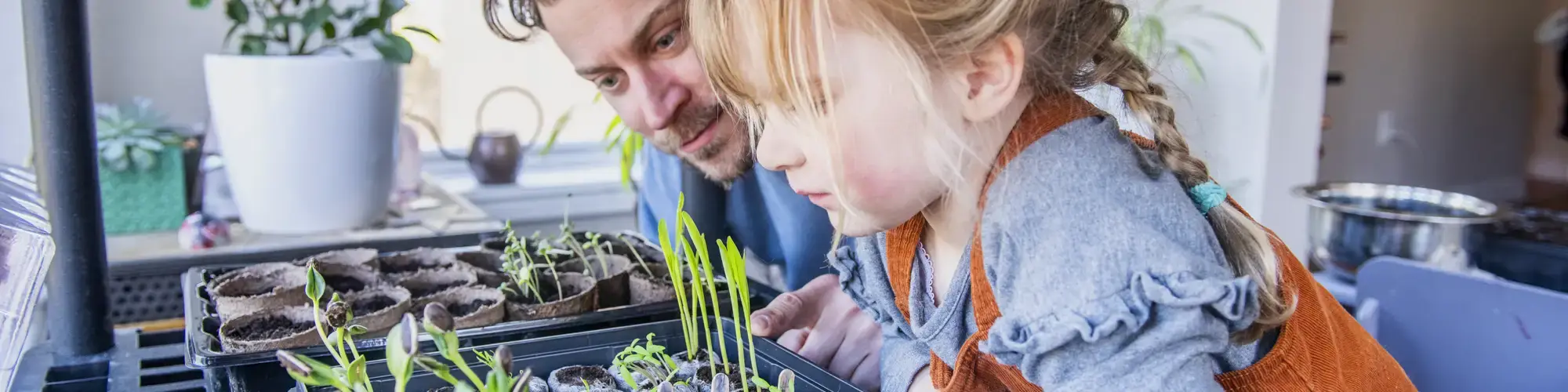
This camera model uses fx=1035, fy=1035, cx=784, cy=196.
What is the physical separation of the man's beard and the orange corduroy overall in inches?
14.2

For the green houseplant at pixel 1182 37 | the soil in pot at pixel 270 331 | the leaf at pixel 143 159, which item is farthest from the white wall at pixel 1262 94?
the leaf at pixel 143 159

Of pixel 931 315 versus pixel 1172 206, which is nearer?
pixel 1172 206

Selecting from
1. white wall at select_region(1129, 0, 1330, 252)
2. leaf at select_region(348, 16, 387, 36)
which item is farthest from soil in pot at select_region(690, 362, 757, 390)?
white wall at select_region(1129, 0, 1330, 252)

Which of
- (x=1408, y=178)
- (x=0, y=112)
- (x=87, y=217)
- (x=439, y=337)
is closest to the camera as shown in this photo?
(x=439, y=337)

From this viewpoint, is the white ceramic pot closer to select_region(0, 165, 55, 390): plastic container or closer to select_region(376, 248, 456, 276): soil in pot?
select_region(376, 248, 456, 276): soil in pot

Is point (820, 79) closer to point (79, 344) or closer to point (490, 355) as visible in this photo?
point (490, 355)

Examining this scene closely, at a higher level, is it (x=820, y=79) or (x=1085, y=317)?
(x=820, y=79)

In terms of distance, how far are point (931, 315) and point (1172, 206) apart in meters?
0.22

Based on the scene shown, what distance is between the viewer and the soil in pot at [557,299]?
36.2 inches

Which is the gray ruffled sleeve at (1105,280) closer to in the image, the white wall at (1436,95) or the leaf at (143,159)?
the leaf at (143,159)

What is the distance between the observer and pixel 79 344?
0.84 metres

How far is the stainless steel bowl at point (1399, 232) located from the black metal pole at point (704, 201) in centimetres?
99

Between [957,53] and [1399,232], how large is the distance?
133 cm

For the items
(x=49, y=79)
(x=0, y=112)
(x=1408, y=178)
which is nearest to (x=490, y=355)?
(x=49, y=79)
